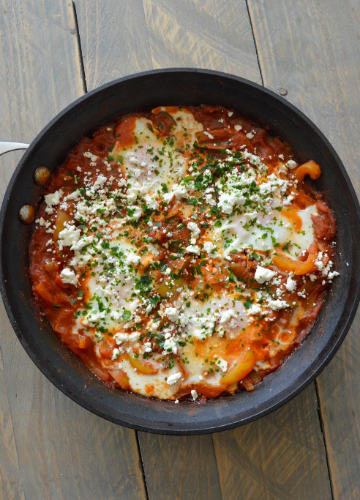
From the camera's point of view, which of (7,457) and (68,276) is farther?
(7,457)

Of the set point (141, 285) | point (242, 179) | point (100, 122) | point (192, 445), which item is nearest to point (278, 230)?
point (242, 179)

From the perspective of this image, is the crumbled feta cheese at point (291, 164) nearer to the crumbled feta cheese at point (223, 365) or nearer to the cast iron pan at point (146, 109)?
the cast iron pan at point (146, 109)

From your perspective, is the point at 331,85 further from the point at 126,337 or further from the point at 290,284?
the point at 126,337

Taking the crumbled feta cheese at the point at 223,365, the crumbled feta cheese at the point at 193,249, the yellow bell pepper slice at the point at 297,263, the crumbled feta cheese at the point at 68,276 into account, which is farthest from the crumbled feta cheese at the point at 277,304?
the crumbled feta cheese at the point at 68,276

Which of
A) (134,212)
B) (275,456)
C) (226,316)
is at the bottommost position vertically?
(275,456)

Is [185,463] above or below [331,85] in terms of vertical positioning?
below

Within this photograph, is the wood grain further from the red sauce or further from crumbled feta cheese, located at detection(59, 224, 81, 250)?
crumbled feta cheese, located at detection(59, 224, 81, 250)

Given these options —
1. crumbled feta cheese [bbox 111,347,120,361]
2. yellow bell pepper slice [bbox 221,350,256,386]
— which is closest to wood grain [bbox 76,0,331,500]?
yellow bell pepper slice [bbox 221,350,256,386]

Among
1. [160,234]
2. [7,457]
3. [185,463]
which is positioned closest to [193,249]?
[160,234]
